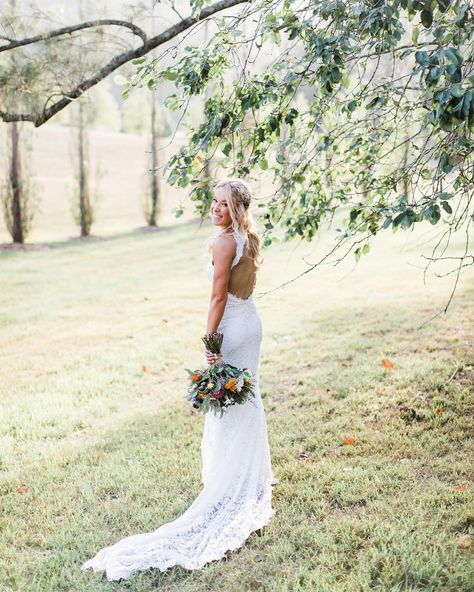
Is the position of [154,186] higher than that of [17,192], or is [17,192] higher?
[154,186]

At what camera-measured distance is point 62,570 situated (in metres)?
3.40

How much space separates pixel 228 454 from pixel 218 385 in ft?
1.97

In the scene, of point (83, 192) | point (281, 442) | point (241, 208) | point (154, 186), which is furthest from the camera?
point (154, 186)

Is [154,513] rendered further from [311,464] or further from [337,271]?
[337,271]

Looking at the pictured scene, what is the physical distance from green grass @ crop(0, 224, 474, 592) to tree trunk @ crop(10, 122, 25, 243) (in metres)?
11.2

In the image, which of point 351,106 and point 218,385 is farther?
point 351,106

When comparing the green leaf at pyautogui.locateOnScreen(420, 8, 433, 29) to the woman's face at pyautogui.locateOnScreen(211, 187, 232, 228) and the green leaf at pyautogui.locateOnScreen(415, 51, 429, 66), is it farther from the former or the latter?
the woman's face at pyautogui.locateOnScreen(211, 187, 232, 228)

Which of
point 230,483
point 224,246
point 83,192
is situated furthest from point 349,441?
point 83,192

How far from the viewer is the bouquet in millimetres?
3500

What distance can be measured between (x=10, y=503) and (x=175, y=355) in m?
3.75

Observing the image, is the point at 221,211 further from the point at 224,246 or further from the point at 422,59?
the point at 422,59

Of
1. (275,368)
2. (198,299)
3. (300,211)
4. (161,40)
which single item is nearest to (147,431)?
(275,368)

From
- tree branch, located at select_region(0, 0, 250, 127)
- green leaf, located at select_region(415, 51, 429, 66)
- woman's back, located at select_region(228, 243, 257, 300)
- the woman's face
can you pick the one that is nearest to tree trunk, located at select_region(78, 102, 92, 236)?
tree branch, located at select_region(0, 0, 250, 127)

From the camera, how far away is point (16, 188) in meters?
20.7
